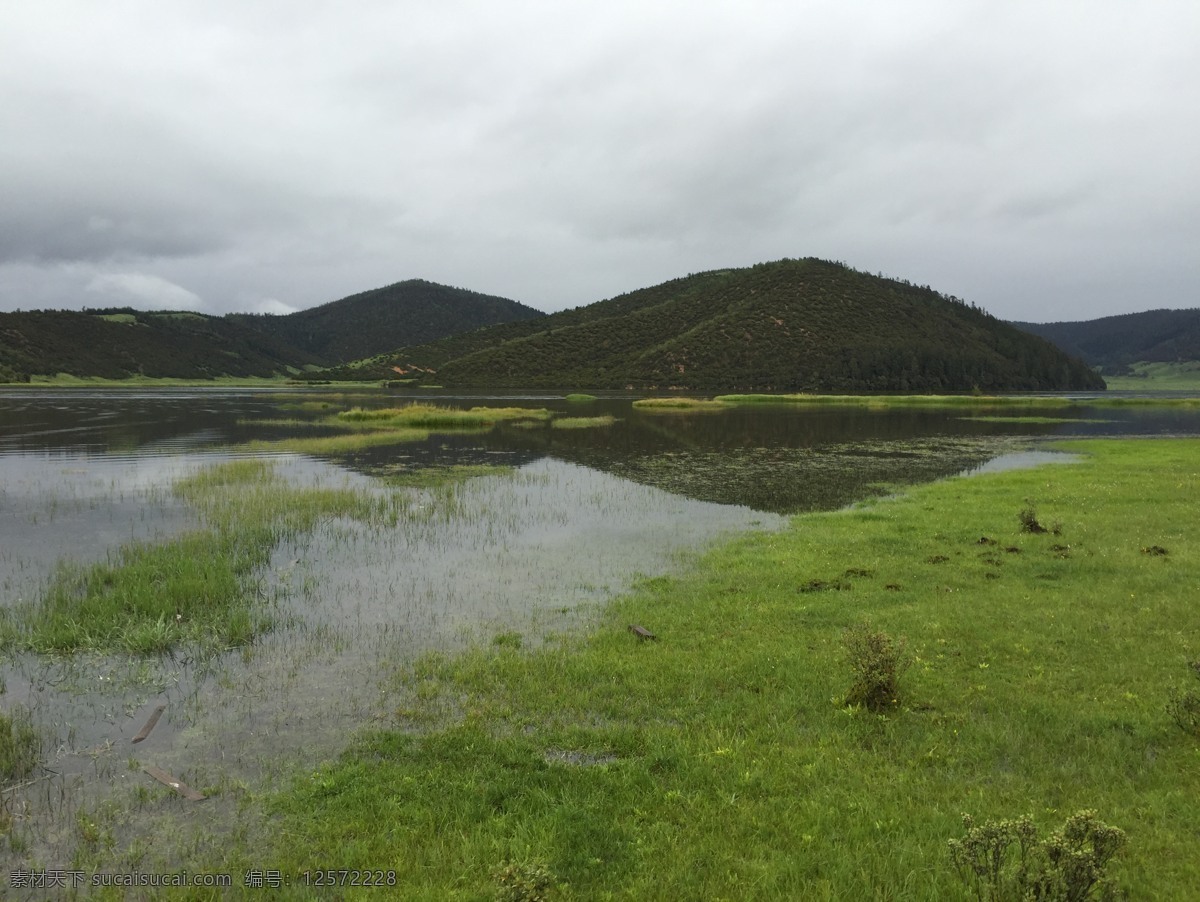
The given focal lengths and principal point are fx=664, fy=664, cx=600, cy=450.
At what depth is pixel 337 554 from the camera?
20719mm

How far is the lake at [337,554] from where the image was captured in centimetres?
918

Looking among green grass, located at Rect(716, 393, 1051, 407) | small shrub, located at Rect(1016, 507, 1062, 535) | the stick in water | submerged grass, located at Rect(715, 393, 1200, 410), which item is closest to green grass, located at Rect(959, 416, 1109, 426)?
submerged grass, located at Rect(715, 393, 1200, 410)

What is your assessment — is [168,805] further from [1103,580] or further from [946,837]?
[1103,580]

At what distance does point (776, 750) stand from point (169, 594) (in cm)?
1441

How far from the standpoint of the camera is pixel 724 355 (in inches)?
6831

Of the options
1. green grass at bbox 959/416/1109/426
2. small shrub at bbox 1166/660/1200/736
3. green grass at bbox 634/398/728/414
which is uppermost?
green grass at bbox 634/398/728/414

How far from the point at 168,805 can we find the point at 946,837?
9105 millimetres

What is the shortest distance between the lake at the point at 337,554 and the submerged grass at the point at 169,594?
1.71ft

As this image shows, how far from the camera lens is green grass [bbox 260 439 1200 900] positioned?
6875 millimetres

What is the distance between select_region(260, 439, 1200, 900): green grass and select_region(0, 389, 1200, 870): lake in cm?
150

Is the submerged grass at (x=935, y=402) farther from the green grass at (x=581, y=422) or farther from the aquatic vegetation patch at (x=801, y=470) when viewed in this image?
the aquatic vegetation patch at (x=801, y=470)

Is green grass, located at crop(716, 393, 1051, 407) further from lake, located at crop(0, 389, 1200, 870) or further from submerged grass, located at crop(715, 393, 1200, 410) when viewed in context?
lake, located at crop(0, 389, 1200, 870)

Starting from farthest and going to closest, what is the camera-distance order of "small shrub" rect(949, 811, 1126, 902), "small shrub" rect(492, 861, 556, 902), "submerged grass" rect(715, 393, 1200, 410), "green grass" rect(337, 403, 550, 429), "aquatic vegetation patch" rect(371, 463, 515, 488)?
1. "submerged grass" rect(715, 393, 1200, 410)
2. "green grass" rect(337, 403, 550, 429)
3. "aquatic vegetation patch" rect(371, 463, 515, 488)
4. "small shrub" rect(492, 861, 556, 902)
5. "small shrub" rect(949, 811, 1126, 902)

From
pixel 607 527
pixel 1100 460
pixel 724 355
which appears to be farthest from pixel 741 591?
pixel 724 355
